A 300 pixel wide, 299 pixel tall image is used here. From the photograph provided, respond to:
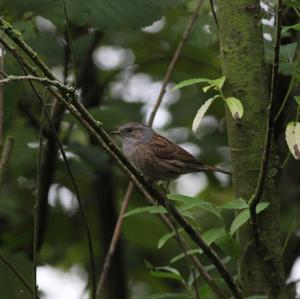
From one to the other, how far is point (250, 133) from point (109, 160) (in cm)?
287

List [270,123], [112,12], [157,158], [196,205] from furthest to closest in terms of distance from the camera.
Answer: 1. [157,158]
2. [112,12]
3. [196,205]
4. [270,123]

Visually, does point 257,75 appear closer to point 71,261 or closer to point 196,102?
point 196,102

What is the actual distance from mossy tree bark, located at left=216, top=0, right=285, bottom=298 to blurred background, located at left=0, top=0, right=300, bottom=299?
112cm

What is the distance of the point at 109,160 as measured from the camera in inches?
276

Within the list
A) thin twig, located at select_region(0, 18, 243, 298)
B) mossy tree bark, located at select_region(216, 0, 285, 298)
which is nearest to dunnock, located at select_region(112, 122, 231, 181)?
mossy tree bark, located at select_region(216, 0, 285, 298)

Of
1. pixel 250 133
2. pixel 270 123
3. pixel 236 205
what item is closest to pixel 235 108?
pixel 270 123

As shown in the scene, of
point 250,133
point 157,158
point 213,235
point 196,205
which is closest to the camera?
point 196,205

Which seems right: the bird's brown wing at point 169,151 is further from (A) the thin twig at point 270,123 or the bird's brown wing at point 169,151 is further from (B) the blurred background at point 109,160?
(A) the thin twig at point 270,123

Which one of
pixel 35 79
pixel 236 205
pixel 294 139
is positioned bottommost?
pixel 236 205

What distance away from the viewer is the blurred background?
6387mm

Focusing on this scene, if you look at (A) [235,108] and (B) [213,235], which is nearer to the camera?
(A) [235,108]

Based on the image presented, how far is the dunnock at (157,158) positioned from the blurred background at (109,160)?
31cm

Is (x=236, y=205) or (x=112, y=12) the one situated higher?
(x=112, y=12)

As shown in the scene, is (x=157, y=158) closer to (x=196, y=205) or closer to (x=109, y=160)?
(x=109, y=160)
